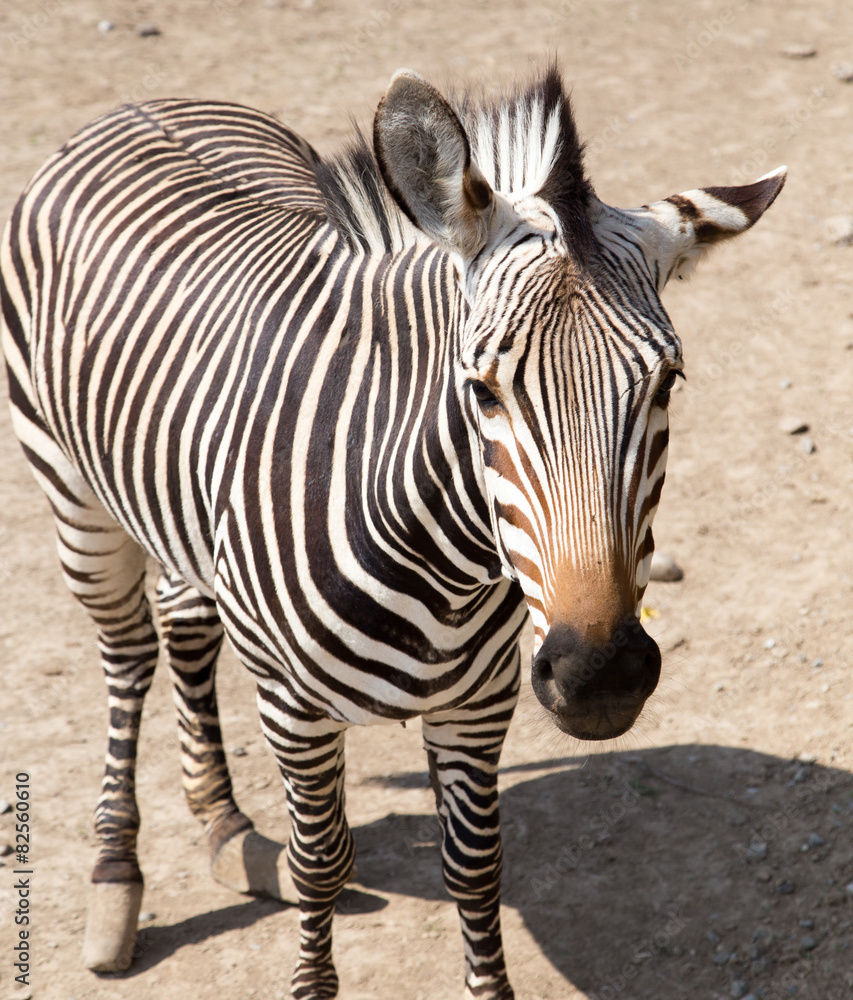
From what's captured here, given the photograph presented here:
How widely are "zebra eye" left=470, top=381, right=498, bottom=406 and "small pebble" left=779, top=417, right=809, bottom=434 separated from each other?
4.54m

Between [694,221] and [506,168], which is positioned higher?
[506,168]

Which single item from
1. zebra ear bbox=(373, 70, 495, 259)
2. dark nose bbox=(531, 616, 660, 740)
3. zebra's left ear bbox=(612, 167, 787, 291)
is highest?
zebra ear bbox=(373, 70, 495, 259)

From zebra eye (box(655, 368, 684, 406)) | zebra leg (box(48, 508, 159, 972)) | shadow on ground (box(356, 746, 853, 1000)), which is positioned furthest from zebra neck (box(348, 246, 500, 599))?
shadow on ground (box(356, 746, 853, 1000))

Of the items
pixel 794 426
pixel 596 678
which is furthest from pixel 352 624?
pixel 794 426

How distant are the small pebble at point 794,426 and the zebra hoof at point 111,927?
4540 millimetres

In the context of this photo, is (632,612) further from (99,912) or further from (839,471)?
(839,471)

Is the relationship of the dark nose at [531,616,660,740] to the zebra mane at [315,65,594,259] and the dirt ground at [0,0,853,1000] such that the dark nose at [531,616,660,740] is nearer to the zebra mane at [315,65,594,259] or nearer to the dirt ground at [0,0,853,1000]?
the dirt ground at [0,0,853,1000]

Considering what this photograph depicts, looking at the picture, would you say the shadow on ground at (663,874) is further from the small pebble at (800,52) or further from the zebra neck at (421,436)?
the small pebble at (800,52)

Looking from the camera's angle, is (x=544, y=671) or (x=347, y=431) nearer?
(x=544, y=671)

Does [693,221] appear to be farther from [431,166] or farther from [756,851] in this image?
[756,851]

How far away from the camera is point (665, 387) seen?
82.1 inches

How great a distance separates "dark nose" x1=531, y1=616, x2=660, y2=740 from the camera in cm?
194

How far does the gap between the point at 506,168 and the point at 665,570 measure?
11.0ft

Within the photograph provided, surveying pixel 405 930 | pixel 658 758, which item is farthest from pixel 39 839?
pixel 658 758
